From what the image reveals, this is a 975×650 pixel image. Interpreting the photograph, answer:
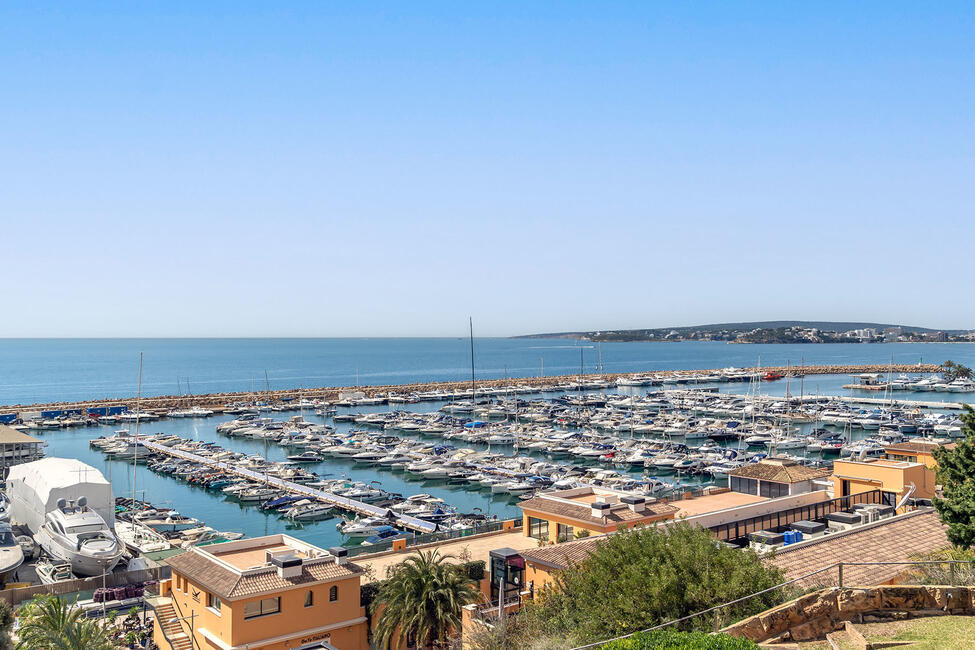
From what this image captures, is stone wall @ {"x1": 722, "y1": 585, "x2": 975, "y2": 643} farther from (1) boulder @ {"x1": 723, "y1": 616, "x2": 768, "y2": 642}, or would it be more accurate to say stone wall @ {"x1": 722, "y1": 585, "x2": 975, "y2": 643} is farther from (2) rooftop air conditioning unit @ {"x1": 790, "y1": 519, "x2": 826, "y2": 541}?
(2) rooftop air conditioning unit @ {"x1": 790, "y1": 519, "x2": 826, "y2": 541}

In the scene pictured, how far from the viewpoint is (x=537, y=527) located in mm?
24969

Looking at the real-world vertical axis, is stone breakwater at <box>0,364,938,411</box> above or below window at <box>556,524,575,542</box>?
below

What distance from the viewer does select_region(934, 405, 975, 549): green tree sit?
16.7 metres

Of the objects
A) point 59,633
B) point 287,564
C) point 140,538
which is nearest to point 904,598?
point 287,564

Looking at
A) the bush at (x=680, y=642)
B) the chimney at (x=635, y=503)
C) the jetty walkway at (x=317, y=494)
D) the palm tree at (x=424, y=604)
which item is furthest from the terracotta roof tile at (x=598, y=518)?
the jetty walkway at (x=317, y=494)

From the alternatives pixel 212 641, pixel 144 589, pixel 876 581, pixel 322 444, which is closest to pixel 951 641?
pixel 876 581

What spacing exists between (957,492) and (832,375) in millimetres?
171394

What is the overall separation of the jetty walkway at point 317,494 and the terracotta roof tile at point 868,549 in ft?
86.3

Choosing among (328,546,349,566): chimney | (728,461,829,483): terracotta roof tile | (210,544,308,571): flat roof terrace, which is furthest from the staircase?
(728,461,829,483): terracotta roof tile

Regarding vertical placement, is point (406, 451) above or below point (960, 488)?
below

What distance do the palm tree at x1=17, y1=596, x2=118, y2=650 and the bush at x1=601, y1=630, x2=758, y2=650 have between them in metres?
15.9

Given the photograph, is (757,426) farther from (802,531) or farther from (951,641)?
(951,641)

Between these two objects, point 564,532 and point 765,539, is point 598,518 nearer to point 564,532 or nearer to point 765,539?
point 564,532

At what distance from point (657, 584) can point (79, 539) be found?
101 feet
